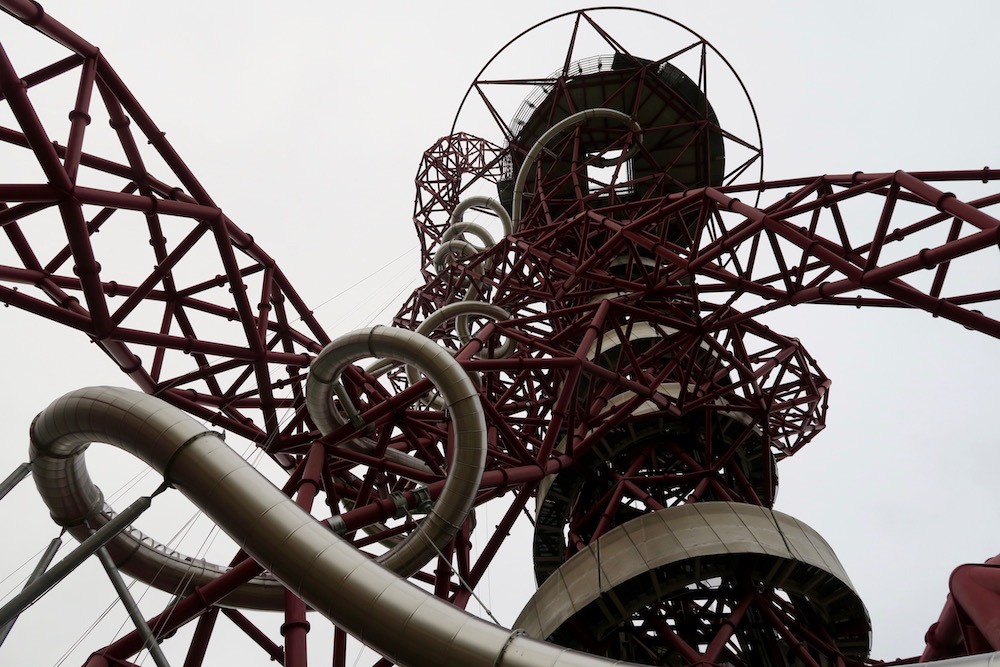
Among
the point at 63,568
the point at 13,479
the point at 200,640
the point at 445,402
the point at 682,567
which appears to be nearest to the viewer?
the point at 63,568

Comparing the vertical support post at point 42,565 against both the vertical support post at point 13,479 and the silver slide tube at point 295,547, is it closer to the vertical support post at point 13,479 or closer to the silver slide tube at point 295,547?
the vertical support post at point 13,479

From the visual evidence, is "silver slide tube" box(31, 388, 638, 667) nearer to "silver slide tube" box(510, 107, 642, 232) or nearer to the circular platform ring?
the circular platform ring

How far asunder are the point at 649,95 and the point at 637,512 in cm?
1714

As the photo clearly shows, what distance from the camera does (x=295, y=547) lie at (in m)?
9.39

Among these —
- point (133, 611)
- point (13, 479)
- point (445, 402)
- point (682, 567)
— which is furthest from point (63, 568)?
point (682, 567)

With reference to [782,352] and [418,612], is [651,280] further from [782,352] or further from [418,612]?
[418,612]

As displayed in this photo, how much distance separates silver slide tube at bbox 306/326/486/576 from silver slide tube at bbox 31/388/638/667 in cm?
359

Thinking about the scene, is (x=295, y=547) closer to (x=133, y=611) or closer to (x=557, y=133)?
(x=133, y=611)

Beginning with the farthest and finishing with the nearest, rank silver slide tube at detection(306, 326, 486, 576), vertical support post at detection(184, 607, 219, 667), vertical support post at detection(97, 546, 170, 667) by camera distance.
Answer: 1. silver slide tube at detection(306, 326, 486, 576)
2. vertical support post at detection(184, 607, 219, 667)
3. vertical support post at detection(97, 546, 170, 667)

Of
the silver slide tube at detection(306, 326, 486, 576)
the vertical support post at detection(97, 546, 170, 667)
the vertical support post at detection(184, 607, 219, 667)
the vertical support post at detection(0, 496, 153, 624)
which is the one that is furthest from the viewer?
the silver slide tube at detection(306, 326, 486, 576)

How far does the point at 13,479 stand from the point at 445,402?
6380mm

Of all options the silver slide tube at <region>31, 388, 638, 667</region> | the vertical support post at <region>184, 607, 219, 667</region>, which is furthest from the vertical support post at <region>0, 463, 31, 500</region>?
the vertical support post at <region>184, 607, 219, 667</region>

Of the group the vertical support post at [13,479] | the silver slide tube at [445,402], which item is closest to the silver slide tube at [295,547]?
the vertical support post at [13,479]

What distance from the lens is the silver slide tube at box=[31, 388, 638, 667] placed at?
8539 mm
